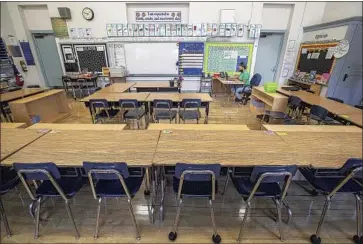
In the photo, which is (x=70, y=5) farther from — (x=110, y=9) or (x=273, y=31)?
(x=273, y=31)

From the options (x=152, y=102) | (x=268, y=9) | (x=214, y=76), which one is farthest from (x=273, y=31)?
(x=152, y=102)

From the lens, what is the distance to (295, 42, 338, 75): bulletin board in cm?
431

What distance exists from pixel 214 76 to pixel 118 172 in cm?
528

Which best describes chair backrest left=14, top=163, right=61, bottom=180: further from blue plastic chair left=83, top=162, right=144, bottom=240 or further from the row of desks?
blue plastic chair left=83, top=162, right=144, bottom=240

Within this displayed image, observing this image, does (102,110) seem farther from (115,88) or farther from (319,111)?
(319,111)

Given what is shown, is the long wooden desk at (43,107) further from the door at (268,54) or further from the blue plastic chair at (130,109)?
the door at (268,54)

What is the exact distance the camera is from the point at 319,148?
143 centimetres

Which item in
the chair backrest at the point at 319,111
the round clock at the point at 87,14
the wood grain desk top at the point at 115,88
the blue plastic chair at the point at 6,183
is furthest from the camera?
the round clock at the point at 87,14

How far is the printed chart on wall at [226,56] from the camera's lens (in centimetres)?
571

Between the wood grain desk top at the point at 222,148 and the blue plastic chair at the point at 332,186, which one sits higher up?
the wood grain desk top at the point at 222,148

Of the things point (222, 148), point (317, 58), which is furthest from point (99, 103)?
point (317, 58)

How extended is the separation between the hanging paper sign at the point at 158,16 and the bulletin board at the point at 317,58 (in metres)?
4.01

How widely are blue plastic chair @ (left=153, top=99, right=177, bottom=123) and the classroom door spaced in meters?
4.65

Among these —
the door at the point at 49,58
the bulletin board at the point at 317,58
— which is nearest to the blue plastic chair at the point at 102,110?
the door at the point at 49,58
